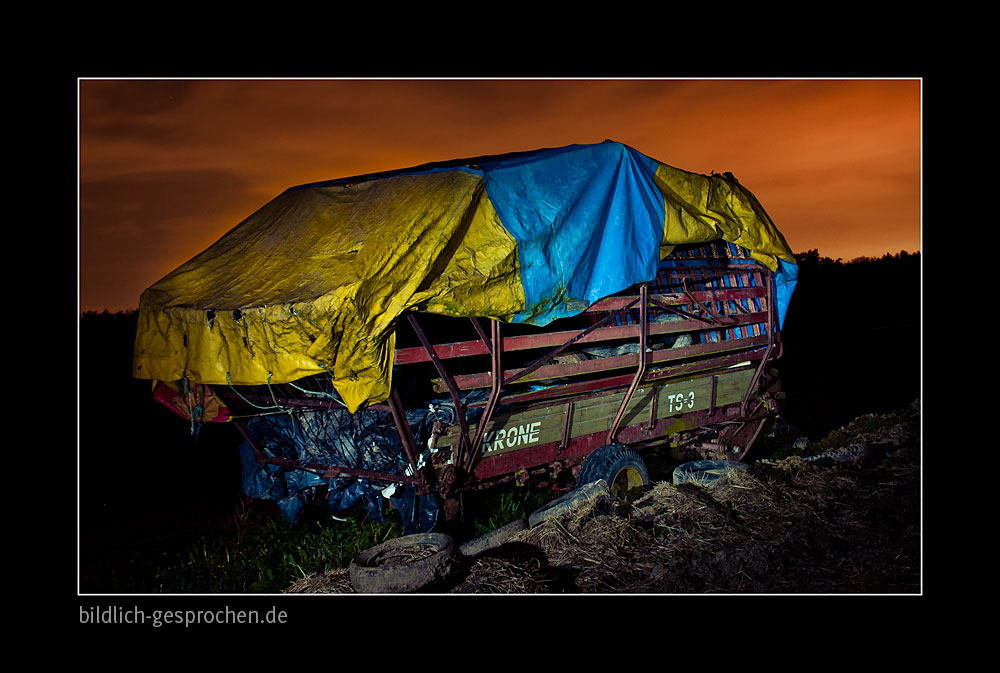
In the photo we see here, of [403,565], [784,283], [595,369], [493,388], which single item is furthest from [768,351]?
[403,565]

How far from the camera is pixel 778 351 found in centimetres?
862

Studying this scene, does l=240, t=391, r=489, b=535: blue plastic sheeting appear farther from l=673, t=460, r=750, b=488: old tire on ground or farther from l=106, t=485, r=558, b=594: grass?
l=673, t=460, r=750, b=488: old tire on ground

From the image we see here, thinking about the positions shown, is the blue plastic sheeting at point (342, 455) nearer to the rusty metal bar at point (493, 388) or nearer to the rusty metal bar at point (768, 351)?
the rusty metal bar at point (493, 388)

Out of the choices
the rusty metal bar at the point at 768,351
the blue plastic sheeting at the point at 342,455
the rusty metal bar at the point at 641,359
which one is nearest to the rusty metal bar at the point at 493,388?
the blue plastic sheeting at the point at 342,455

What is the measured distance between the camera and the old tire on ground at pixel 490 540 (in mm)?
5785

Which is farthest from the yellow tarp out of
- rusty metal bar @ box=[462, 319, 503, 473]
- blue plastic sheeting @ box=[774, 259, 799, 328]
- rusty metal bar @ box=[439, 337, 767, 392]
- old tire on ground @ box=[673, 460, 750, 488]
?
blue plastic sheeting @ box=[774, 259, 799, 328]

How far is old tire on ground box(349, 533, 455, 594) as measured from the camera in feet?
15.5

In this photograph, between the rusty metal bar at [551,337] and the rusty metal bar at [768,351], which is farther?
the rusty metal bar at [768,351]

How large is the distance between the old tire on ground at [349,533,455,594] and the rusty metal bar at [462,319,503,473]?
0.88m

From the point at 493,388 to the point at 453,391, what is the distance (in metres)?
0.40

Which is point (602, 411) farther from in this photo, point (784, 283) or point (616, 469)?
point (784, 283)

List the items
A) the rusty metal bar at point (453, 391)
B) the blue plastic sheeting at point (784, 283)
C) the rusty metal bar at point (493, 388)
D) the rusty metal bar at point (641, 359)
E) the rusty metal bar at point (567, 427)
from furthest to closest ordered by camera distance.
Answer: the blue plastic sheeting at point (784, 283) → the rusty metal bar at point (641, 359) → the rusty metal bar at point (567, 427) → the rusty metal bar at point (493, 388) → the rusty metal bar at point (453, 391)

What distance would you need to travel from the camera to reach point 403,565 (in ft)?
15.7

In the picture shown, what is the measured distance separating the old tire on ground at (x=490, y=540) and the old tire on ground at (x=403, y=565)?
0.65 metres
